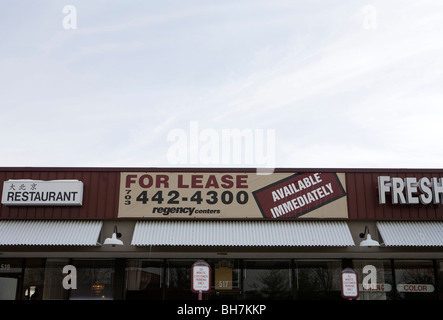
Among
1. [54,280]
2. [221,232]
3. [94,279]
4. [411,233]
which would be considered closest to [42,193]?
[54,280]

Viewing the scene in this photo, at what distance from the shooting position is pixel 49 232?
46.3ft

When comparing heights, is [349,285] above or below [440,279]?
below

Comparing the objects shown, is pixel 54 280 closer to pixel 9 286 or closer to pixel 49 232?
pixel 9 286

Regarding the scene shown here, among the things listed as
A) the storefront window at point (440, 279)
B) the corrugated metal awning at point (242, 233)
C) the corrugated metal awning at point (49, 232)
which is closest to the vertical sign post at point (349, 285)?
the corrugated metal awning at point (242, 233)

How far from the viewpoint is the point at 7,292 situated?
15344mm

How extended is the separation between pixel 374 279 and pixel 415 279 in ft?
3.93

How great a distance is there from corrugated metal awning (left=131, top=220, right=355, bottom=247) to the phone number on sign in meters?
0.59

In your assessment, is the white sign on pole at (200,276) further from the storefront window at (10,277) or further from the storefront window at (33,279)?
the storefront window at (10,277)

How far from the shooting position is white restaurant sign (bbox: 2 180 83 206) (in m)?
14.5

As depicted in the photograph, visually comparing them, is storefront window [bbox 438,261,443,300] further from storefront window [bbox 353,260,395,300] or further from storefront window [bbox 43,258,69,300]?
storefront window [bbox 43,258,69,300]

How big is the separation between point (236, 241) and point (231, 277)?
206 centimetres

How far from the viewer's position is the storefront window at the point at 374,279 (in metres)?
15.1

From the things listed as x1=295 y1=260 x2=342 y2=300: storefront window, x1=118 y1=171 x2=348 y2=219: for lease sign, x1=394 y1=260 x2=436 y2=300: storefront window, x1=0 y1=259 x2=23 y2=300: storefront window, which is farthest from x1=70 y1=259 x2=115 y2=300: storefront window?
x1=394 y1=260 x2=436 y2=300: storefront window
